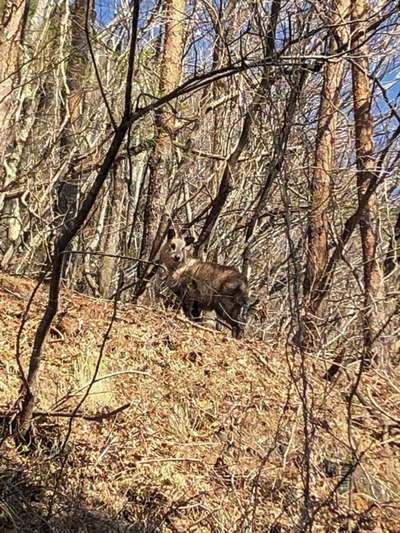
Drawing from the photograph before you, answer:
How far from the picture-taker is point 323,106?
981 centimetres

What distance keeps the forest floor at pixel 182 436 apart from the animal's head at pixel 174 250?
6.61 feet

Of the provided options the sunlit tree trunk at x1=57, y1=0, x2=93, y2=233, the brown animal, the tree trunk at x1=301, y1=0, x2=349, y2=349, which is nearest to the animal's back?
the brown animal

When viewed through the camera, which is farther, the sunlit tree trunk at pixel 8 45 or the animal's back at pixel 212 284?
the animal's back at pixel 212 284

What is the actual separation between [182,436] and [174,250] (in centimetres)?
422

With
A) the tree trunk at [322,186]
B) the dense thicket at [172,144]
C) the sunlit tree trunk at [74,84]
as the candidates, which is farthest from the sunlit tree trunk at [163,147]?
the tree trunk at [322,186]

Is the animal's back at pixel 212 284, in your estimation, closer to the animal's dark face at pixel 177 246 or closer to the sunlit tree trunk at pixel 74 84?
the animal's dark face at pixel 177 246

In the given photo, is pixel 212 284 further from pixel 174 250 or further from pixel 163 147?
pixel 163 147

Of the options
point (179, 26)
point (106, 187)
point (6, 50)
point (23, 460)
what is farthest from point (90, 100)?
point (23, 460)

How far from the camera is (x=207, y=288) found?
10641mm

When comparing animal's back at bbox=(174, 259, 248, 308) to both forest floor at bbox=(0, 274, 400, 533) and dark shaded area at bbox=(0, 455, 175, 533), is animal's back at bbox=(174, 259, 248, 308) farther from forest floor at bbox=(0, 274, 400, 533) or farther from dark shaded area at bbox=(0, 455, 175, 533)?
dark shaded area at bbox=(0, 455, 175, 533)

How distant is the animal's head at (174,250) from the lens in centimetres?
1099

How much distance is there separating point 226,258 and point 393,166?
7.10m

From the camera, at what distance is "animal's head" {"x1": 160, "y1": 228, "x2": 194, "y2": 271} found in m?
11.0

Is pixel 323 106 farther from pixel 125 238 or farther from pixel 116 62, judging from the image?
pixel 125 238
